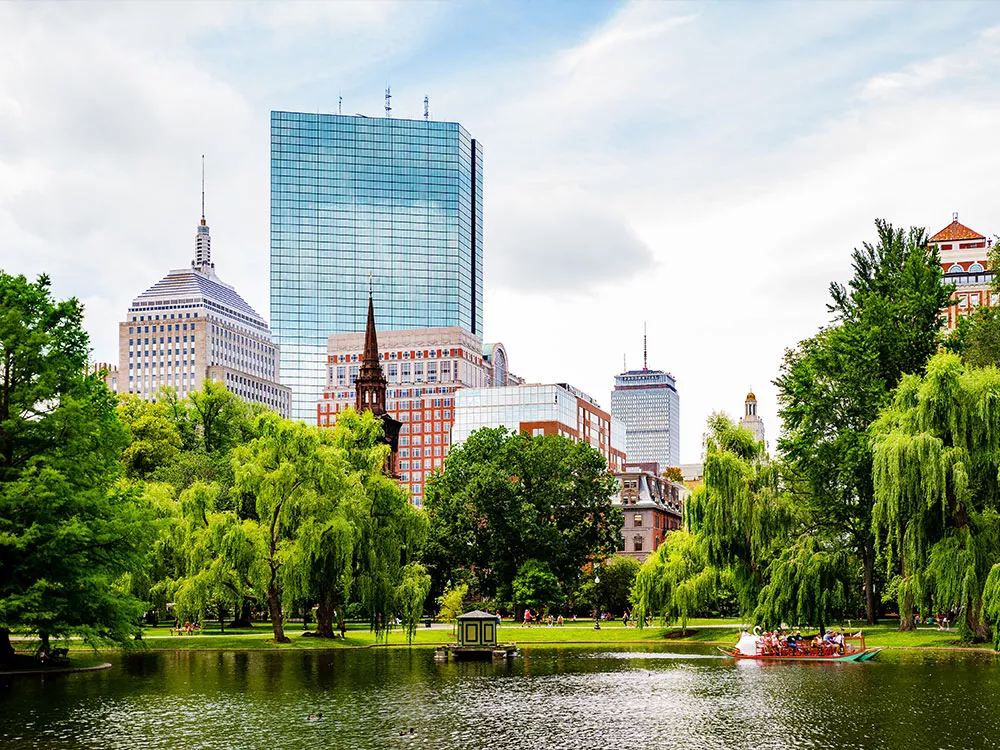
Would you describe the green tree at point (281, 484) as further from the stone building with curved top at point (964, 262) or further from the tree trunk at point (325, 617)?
the stone building with curved top at point (964, 262)

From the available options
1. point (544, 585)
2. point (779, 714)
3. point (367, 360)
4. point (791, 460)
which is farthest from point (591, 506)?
point (779, 714)

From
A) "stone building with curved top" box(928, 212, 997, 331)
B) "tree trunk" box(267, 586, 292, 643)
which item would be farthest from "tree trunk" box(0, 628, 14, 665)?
"stone building with curved top" box(928, 212, 997, 331)

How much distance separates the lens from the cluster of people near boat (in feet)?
189

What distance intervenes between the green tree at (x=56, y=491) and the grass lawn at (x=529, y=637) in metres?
11.2

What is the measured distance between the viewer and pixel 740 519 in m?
70.1

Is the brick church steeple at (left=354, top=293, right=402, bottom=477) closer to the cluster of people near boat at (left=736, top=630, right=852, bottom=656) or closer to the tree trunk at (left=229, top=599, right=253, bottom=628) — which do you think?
the tree trunk at (left=229, top=599, right=253, bottom=628)

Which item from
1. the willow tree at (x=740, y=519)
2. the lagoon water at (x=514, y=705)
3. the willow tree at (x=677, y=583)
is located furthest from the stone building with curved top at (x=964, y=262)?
the lagoon water at (x=514, y=705)

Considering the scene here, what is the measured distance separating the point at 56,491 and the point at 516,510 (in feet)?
187

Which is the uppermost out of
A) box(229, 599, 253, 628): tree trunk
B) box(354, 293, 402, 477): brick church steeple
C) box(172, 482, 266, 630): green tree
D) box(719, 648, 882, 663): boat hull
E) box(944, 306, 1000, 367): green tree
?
box(354, 293, 402, 477): brick church steeple

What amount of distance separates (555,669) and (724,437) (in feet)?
78.4

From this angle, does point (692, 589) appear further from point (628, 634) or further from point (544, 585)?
point (544, 585)

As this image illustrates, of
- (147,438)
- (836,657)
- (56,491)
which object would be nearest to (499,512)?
(147,438)

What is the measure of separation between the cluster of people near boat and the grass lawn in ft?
24.4

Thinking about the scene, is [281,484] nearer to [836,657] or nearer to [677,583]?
[677,583]
